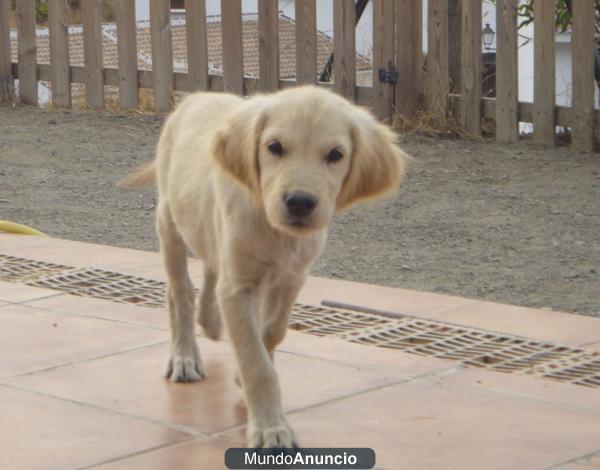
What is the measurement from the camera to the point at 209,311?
14.8 feet

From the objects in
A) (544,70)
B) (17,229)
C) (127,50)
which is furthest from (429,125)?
(17,229)

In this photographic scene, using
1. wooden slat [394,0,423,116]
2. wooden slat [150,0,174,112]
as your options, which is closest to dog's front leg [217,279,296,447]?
wooden slat [394,0,423,116]

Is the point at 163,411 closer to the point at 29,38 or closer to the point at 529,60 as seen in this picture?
the point at 29,38

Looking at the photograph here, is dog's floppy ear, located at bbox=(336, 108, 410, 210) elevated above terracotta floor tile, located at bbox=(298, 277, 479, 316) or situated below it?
above

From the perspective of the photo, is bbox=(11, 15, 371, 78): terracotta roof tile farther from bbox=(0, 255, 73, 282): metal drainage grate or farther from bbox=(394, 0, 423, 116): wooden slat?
bbox=(0, 255, 73, 282): metal drainage grate

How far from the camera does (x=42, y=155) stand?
966 centimetres

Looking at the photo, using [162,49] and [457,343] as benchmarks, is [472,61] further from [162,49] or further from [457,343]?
[457,343]

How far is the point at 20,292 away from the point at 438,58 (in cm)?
511

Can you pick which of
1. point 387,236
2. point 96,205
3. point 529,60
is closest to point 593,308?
point 387,236

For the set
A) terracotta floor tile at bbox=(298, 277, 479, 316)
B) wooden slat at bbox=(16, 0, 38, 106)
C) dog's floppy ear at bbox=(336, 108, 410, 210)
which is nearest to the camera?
dog's floppy ear at bbox=(336, 108, 410, 210)

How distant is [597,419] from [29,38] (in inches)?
361

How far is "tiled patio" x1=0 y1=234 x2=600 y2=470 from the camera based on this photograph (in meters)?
3.52

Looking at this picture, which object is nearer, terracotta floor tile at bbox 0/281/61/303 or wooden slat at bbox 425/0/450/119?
terracotta floor tile at bbox 0/281/61/303

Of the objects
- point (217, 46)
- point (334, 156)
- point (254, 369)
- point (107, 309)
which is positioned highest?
point (217, 46)
